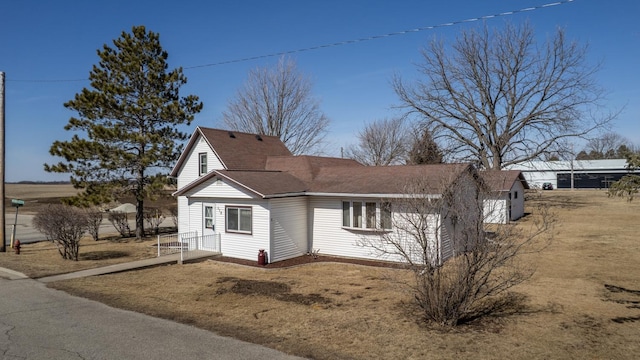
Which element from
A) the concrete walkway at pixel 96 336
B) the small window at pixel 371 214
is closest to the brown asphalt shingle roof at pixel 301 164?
the small window at pixel 371 214

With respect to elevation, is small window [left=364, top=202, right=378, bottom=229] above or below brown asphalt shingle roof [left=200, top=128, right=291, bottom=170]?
below

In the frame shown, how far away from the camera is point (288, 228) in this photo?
17.8 m

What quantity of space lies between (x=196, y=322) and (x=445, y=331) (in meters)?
5.28

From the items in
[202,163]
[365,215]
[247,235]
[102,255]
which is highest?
[202,163]

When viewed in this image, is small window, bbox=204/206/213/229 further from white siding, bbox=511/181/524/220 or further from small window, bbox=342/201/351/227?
white siding, bbox=511/181/524/220

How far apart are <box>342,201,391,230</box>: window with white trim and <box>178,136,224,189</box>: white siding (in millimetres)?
7943

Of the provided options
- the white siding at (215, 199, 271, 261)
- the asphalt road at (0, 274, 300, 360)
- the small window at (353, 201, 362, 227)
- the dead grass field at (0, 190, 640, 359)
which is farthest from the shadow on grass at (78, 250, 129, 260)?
the small window at (353, 201, 362, 227)

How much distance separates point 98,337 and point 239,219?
987 cm

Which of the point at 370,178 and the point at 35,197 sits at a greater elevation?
the point at 370,178

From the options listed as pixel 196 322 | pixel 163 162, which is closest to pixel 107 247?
pixel 163 162

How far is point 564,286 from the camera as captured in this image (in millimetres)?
12289

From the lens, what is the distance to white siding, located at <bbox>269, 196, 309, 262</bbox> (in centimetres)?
1711

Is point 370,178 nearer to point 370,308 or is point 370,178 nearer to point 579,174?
point 370,308

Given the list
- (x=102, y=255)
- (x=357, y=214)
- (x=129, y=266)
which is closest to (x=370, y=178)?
(x=357, y=214)
